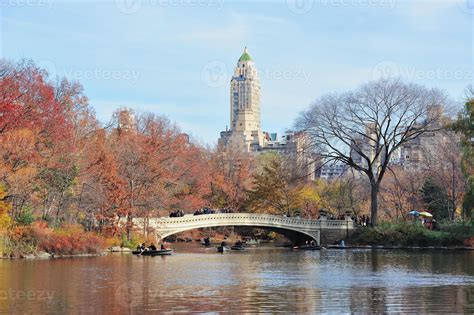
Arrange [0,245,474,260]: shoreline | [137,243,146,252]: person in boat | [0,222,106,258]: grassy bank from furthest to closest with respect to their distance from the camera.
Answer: [137,243,146,252]: person in boat, [0,245,474,260]: shoreline, [0,222,106,258]: grassy bank

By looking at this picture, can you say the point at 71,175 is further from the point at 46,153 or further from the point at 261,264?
the point at 261,264

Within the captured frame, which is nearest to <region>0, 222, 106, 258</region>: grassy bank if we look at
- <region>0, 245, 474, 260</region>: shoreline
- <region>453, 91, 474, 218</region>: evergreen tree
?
<region>0, 245, 474, 260</region>: shoreline

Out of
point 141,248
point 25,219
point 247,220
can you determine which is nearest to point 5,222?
point 25,219

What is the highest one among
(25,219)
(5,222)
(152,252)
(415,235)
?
(25,219)

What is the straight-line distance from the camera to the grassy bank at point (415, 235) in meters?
54.5

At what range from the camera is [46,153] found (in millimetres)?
46000

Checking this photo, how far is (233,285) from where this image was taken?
93.6 ft

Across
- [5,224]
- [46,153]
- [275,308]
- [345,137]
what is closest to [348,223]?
[345,137]

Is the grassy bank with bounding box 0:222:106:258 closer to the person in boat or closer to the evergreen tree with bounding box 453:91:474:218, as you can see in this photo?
the person in boat

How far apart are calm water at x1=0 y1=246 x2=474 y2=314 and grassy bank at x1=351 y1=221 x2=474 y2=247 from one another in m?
12.4

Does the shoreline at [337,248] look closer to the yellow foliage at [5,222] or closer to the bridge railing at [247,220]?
the yellow foliage at [5,222]

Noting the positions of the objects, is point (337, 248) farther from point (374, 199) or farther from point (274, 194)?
point (274, 194)

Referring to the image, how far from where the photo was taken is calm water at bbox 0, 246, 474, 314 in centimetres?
2259

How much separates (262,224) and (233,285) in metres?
31.8
